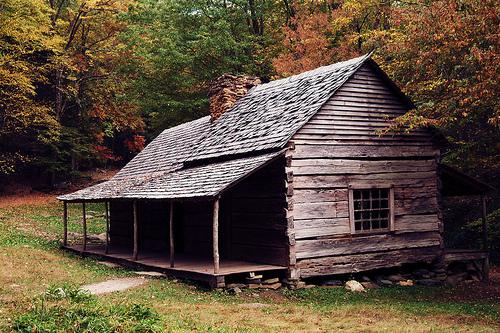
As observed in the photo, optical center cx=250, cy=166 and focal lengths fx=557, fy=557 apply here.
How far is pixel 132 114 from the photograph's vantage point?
1565 inches

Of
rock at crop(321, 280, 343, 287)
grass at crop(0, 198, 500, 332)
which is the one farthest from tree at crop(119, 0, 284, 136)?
rock at crop(321, 280, 343, 287)

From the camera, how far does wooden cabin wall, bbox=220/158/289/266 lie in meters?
15.2

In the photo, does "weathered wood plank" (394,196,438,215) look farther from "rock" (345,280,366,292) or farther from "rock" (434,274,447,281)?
"rock" (345,280,366,292)

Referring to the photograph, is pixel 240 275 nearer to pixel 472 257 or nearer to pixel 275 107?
pixel 275 107

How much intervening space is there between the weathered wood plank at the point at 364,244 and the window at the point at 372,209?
318 mm

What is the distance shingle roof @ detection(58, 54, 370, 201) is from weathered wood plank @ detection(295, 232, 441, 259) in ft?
9.20

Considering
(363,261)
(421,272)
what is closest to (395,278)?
(421,272)

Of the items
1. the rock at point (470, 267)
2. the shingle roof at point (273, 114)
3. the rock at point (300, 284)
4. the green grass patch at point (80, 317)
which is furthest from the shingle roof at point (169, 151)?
the green grass patch at point (80, 317)

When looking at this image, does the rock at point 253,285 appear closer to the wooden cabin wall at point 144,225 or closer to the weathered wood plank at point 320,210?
the weathered wood plank at point 320,210

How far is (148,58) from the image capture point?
3130cm

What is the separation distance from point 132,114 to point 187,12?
959 cm

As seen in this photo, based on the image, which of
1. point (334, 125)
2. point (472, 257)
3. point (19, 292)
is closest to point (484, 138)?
point (472, 257)

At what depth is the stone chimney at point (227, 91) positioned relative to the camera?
870 inches

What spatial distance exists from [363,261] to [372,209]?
5.09 ft
